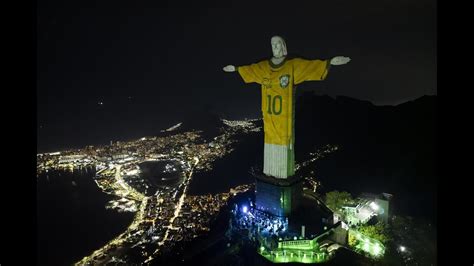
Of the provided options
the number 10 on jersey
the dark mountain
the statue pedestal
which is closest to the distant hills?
the dark mountain

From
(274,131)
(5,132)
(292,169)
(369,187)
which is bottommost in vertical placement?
(369,187)

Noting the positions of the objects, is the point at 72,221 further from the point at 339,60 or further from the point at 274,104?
the point at 339,60

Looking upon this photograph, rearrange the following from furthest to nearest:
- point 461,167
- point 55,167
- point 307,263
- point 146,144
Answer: point 146,144, point 55,167, point 307,263, point 461,167

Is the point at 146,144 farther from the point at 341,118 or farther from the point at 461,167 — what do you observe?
the point at 461,167

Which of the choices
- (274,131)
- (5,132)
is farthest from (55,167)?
(5,132)

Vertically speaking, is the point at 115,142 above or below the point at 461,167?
below

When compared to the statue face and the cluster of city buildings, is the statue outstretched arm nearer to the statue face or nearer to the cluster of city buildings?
the statue face

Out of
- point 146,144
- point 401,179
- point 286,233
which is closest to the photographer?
point 286,233
